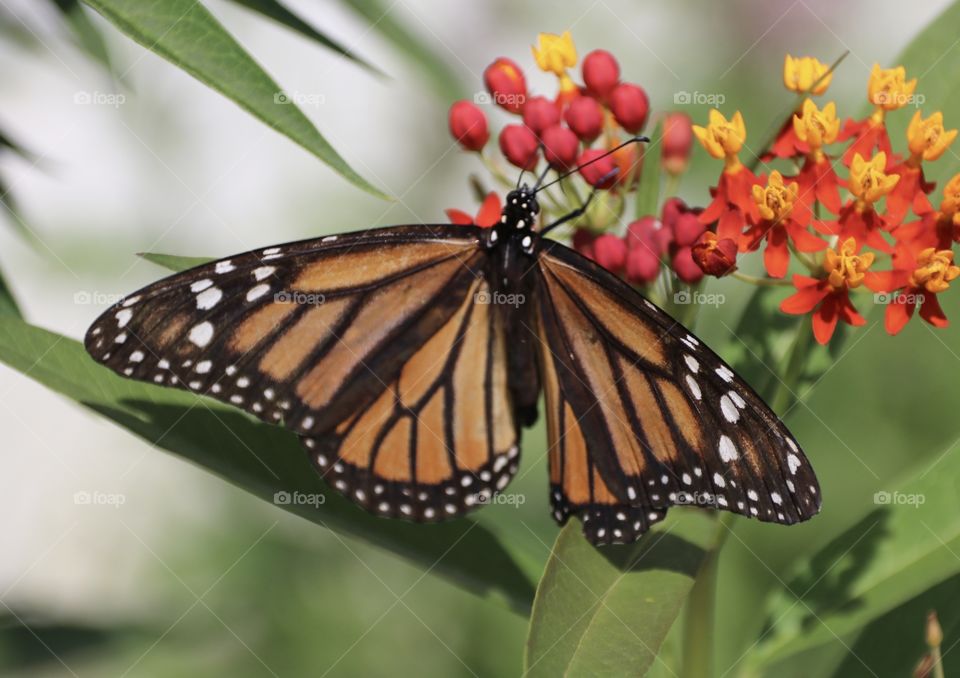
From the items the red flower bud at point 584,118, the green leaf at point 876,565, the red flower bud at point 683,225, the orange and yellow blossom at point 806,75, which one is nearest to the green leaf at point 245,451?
the green leaf at point 876,565

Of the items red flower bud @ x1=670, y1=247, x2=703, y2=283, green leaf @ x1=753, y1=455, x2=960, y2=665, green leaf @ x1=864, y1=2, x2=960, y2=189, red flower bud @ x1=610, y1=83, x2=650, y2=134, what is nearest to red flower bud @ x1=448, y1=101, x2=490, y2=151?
red flower bud @ x1=610, y1=83, x2=650, y2=134

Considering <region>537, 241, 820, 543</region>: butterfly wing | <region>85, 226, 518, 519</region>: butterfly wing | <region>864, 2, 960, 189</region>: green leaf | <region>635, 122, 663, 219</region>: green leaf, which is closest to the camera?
<region>537, 241, 820, 543</region>: butterfly wing

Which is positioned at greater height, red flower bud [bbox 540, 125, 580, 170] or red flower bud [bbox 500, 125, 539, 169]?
red flower bud [bbox 540, 125, 580, 170]

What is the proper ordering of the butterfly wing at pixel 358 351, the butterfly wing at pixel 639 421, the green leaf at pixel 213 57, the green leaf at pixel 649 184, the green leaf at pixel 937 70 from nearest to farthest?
the green leaf at pixel 213 57 → the butterfly wing at pixel 639 421 → the butterfly wing at pixel 358 351 → the green leaf at pixel 649 184 → the green leaf at pixel 937 70

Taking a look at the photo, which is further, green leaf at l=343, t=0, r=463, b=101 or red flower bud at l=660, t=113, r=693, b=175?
red flower bud at l=660, t=113, r=693, b=175

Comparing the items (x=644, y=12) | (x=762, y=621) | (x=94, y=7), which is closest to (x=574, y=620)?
(x=762, y=621)

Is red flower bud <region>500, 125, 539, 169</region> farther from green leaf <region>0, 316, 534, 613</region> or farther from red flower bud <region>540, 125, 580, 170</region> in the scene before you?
green leaf <region>0, 316, 534, 613</region>

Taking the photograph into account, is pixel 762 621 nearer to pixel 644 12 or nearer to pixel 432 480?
pixel 432 480

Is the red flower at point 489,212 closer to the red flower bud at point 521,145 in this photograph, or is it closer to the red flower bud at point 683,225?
the red flower bud at point 521,145
